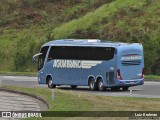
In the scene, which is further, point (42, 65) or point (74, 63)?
point (42, 65)

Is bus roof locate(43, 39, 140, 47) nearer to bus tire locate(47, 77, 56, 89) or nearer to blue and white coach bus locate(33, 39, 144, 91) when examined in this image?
blue and white coach bus locate(33, 39, 144, 91)

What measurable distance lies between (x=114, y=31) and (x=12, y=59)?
13482 mm

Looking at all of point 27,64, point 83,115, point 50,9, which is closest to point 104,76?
point 83,115

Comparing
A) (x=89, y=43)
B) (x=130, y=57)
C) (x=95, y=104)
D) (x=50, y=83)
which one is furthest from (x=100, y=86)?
(x=95, y=104)

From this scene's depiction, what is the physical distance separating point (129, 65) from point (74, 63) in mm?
4141

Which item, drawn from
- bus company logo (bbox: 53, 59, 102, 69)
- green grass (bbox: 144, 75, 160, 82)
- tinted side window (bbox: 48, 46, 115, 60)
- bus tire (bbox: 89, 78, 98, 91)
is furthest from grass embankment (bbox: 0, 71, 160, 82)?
tinted side window (bbox: 48, 46, 115, 60)

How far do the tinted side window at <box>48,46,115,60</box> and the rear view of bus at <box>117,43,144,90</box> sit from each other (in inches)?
28.6

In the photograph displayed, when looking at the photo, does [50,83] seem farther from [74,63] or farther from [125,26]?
[125,26]

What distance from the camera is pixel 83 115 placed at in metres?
19.5

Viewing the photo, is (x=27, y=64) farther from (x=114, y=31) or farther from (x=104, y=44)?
(x=104, y=44)

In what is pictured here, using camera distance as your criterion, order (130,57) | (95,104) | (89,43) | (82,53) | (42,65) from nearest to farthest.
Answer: (95,104) → (130,57) → (89,43) → (82,53) → (42,65)

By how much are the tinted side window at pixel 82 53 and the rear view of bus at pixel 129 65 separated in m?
0.73

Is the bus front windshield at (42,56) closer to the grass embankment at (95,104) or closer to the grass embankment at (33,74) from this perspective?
the grass embankment at (33,74)

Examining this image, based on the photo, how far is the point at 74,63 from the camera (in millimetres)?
38312
